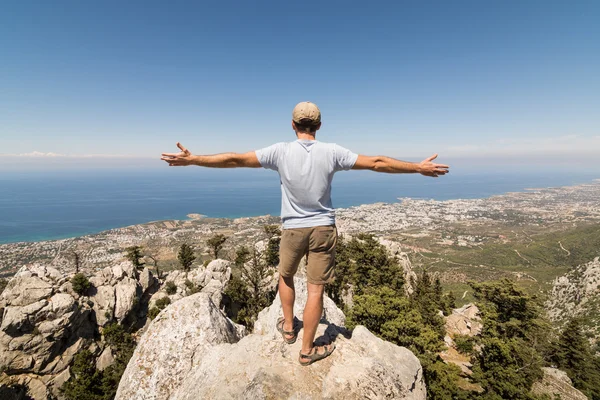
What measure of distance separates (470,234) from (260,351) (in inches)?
7741

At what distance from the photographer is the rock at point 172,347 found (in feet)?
21.4

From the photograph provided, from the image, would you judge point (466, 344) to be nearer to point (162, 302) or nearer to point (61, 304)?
point (162, 302)

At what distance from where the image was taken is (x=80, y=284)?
29.3m

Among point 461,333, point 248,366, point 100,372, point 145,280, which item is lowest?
point 100,372

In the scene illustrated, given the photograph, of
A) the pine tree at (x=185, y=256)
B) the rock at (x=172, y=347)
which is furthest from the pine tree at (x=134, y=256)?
the rock at (x=172, y=347)

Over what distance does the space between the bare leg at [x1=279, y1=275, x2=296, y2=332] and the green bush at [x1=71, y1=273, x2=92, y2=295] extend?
3575 cm

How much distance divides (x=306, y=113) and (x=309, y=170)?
3.01 feet

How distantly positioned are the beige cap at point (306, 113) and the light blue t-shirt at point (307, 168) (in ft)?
1.07

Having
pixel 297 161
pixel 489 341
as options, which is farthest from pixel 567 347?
pixel 297 161

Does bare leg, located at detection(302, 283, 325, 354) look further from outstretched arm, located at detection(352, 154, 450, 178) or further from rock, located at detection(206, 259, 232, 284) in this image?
rock, located at detection(206, 259, 232, 284)

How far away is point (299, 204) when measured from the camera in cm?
418

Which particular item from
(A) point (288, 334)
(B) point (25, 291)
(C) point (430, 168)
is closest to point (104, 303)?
(B) point (25, 291)

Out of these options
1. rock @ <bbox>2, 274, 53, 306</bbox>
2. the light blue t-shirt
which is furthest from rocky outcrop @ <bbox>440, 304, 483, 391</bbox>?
rock @ <bbox>2, 274, 53, 306</bbox>

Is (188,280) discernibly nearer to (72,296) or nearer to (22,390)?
(72,296)
